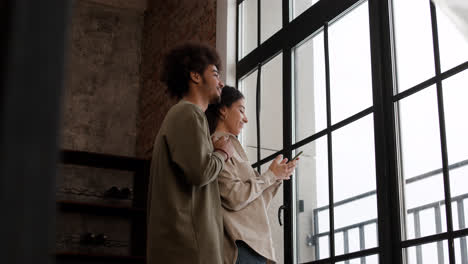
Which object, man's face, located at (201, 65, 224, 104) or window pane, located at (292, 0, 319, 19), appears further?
window pane, located at (292, 0, 319, 19)

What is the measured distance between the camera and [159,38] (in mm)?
6742

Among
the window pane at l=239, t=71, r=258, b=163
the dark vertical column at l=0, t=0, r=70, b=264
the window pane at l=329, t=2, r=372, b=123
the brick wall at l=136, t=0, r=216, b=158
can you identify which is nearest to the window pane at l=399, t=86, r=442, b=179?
the window pane at l=329, t=2, r=372, b=123

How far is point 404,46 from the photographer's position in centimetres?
324

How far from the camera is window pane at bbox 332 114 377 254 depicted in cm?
328

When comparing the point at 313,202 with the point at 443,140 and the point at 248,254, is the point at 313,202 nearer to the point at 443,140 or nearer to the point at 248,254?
the point at 443,140

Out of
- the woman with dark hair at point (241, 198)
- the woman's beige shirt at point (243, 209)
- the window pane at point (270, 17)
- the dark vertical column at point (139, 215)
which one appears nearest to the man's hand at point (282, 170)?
the woman with dark hair at point (241, 198)

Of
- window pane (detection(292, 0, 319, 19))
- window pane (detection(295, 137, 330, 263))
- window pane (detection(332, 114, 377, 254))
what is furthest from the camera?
window pane (detection(292, 0, 319, 19))

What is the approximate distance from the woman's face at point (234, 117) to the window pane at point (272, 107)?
1.03 meters

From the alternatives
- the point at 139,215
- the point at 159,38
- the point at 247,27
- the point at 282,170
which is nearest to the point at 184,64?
the point at 282,170

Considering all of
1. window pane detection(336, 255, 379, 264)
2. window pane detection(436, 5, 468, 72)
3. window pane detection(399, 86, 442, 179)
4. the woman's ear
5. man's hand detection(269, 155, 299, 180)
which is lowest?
window pane detection(336, 255, 379, 264)

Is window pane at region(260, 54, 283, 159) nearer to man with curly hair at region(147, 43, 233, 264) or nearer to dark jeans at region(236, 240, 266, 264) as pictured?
dark jeans at region(236, 240, 266, 264)

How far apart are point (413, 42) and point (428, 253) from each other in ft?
3.23

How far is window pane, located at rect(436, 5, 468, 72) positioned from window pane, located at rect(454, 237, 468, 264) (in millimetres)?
743

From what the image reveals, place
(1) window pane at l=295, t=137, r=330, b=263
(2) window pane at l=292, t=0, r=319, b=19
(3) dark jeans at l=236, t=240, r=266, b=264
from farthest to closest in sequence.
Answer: (2) window pane at l=292, t=0, r=319, b=19 → (1) window pane at l=295, t=137, r=330, b=263 → (3) dark jeans at l=236, t=240, r=266, b=264
